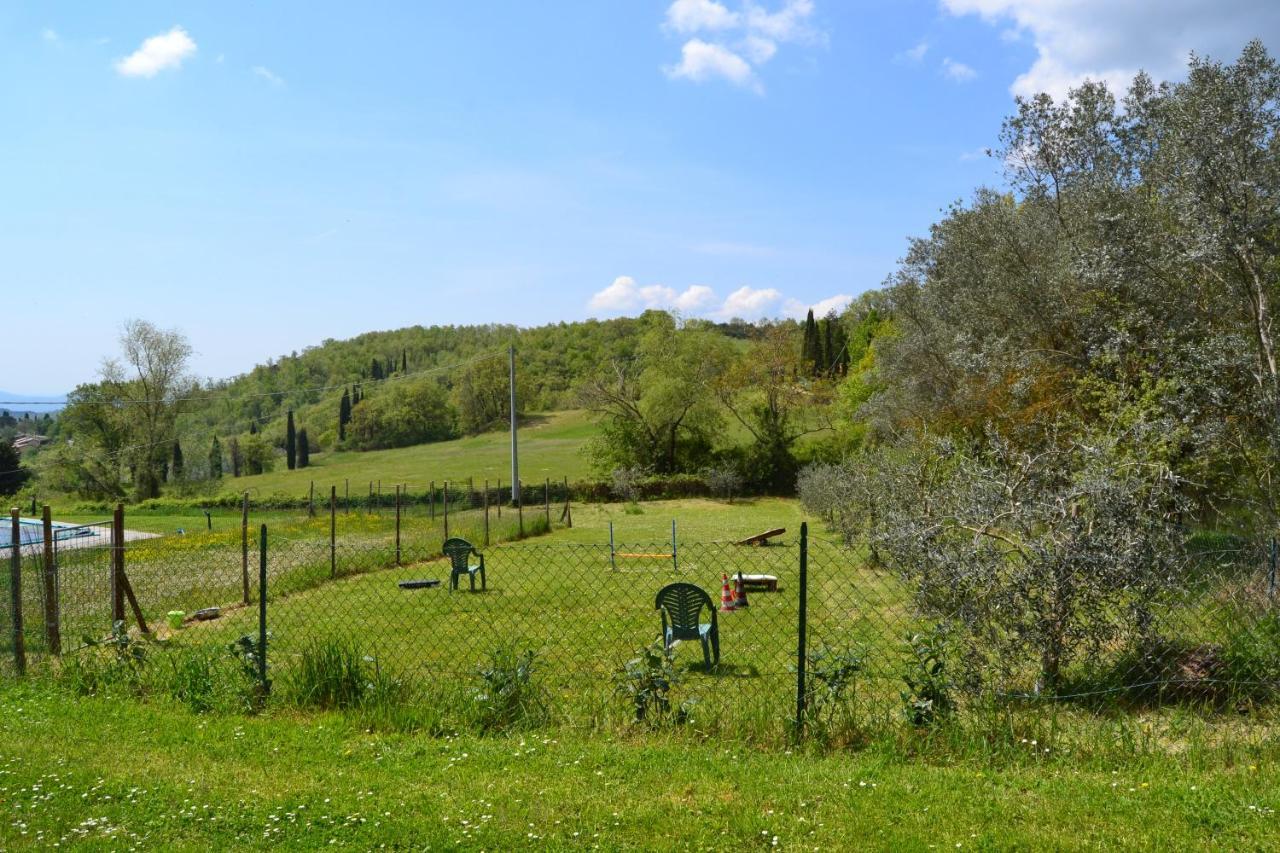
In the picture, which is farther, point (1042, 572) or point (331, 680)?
point (331, 680)

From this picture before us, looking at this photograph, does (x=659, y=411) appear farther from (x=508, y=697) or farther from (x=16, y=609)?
(x=508, y=697)

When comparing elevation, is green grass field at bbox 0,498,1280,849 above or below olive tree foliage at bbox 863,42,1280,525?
below

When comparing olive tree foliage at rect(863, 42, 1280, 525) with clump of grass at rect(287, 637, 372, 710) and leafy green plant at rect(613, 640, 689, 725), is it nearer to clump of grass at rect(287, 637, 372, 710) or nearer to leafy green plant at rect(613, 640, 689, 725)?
leafy green plant at rect(613, 640, 689, 725)

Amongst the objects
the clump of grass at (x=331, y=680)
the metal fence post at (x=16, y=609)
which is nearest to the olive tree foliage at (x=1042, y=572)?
the clump of grass at (x=331, y=680)

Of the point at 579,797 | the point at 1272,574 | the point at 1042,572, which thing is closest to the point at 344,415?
the point at 1272,574

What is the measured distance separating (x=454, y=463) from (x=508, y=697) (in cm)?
6284

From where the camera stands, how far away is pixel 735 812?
4.16 m

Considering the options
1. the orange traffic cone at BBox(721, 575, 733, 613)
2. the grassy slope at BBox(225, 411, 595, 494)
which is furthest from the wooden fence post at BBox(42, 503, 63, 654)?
the grassy slope at BBox(225, 411, 595, 494)

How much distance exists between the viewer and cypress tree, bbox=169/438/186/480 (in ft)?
176

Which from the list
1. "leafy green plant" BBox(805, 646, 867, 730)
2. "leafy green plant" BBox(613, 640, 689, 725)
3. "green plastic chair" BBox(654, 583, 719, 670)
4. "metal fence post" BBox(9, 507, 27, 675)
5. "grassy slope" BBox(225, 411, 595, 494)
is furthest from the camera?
"grassy slope" BBox(225, 411, 595, 494)

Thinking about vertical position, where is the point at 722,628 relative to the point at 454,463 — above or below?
below

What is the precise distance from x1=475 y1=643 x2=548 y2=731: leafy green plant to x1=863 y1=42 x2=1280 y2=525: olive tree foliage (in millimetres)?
7614

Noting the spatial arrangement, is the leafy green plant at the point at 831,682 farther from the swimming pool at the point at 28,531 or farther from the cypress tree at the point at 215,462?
the cypress tree at the point at 215,462

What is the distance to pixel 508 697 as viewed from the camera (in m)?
5.64
